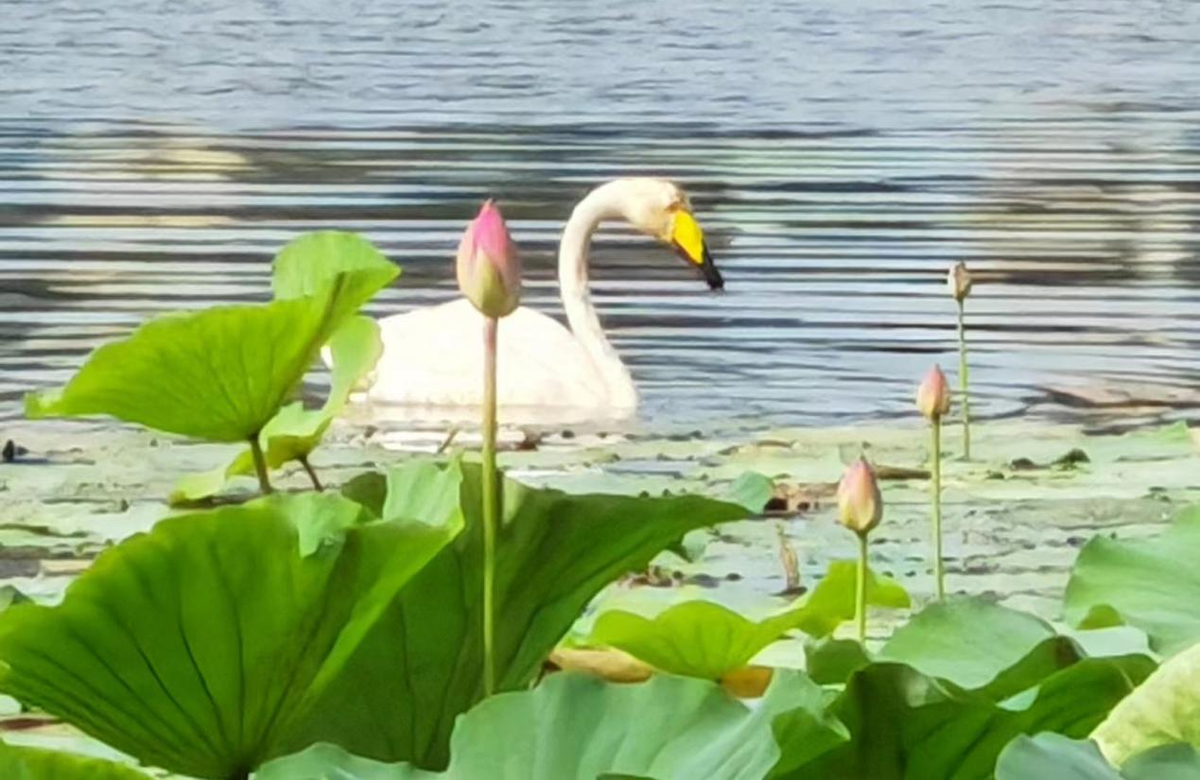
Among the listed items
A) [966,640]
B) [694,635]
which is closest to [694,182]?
[694,635]

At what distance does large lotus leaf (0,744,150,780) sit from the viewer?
156 centimetres

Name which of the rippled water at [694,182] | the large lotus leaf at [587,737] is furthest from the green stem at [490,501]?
the rippled water at [694,182]

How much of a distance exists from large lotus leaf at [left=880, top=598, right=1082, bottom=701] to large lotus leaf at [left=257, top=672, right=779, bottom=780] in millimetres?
568

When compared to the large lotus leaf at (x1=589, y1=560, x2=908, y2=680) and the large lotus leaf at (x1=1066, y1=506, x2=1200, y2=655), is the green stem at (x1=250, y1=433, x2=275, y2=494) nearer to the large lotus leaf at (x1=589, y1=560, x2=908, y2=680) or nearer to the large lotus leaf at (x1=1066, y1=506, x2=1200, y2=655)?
the large lotus leaf at (x1=589, y1=560, x2=908, y2=680)

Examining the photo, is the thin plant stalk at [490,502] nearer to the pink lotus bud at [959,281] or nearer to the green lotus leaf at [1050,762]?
the green lotus leaf at [1050,762]

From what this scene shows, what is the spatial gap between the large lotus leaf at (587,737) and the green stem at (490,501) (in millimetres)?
241

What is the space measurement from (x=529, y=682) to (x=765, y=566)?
2.39 metres

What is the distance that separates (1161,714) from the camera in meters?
1.66

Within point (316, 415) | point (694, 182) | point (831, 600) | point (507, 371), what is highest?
point (316, 415)

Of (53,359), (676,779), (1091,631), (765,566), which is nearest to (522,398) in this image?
(53,359)

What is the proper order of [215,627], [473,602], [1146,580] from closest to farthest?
[215,627]
[473,602]
[1146,580]

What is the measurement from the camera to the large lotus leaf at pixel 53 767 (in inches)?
61.3

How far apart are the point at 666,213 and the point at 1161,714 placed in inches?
275

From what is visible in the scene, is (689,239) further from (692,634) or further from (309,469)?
(692,634)
